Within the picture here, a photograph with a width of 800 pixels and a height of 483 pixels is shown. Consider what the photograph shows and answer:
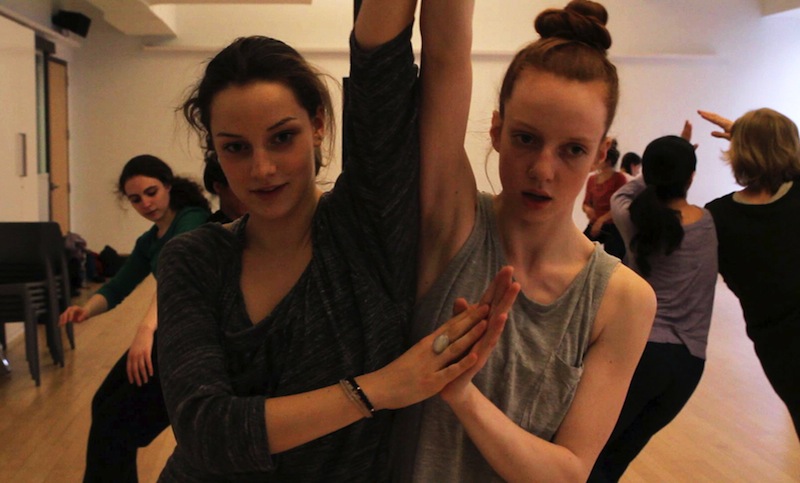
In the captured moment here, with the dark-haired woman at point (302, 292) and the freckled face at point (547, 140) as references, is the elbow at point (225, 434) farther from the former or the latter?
the freckled face at point (547, 140)

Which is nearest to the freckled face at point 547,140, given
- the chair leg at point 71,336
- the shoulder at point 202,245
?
the shoulder at point 202,245

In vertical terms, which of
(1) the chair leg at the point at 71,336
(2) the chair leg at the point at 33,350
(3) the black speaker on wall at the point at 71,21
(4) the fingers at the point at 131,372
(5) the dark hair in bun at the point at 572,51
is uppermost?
(3) the black speaker on wall at the point at 71,21

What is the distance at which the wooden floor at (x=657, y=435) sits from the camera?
3508mm

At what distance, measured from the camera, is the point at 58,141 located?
30.6ft

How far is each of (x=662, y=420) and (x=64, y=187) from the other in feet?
29.4

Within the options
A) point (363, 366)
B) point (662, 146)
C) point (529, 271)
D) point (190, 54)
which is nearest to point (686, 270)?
point (662, 146)

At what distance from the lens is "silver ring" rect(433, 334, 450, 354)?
94cm

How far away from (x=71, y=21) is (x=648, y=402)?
334 inches

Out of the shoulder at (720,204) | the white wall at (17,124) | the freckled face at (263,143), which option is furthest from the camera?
the white wall at (17,124)

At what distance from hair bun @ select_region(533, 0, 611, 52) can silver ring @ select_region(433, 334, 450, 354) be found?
20.7 inches

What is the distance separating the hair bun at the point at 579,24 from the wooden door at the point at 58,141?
28.9ft

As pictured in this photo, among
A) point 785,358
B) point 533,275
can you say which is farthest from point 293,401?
point 785,358

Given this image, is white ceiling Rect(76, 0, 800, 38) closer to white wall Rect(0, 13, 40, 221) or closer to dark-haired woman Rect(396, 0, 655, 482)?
white wall Rect(0, 13, 40, 221)

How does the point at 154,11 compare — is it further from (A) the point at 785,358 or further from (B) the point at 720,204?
(A) the point at 785,358
